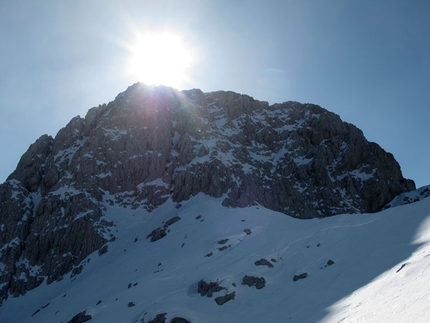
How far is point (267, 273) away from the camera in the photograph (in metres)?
38.0

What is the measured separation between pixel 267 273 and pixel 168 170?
61.0 m

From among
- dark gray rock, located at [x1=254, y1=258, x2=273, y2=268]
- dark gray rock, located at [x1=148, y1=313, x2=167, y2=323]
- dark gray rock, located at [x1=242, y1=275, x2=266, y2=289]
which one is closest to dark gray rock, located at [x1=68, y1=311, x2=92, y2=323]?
dark gray rock, located at [x1=148, y1=313, x2=167, y2=323]

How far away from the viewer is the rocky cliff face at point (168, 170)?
78438mm

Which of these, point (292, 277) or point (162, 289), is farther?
point (162, 289)

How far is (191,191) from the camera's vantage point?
8525 centimetres

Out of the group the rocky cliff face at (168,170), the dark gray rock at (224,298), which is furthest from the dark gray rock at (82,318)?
the rocky cliff face at (168,170)

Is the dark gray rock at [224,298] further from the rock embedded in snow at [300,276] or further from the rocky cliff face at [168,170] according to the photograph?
the rocky cliff face at [168,170]

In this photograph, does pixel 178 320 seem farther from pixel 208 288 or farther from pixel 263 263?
pixel 263 263

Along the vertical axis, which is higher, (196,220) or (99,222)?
(99,222)

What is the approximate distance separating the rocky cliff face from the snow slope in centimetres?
1465

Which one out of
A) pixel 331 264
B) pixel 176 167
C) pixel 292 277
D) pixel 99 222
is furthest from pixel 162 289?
pixel 176 167

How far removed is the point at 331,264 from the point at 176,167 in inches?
2548

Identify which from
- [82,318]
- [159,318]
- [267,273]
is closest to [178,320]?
[159,318]

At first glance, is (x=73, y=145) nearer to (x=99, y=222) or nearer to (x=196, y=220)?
(x=99, y=222)
